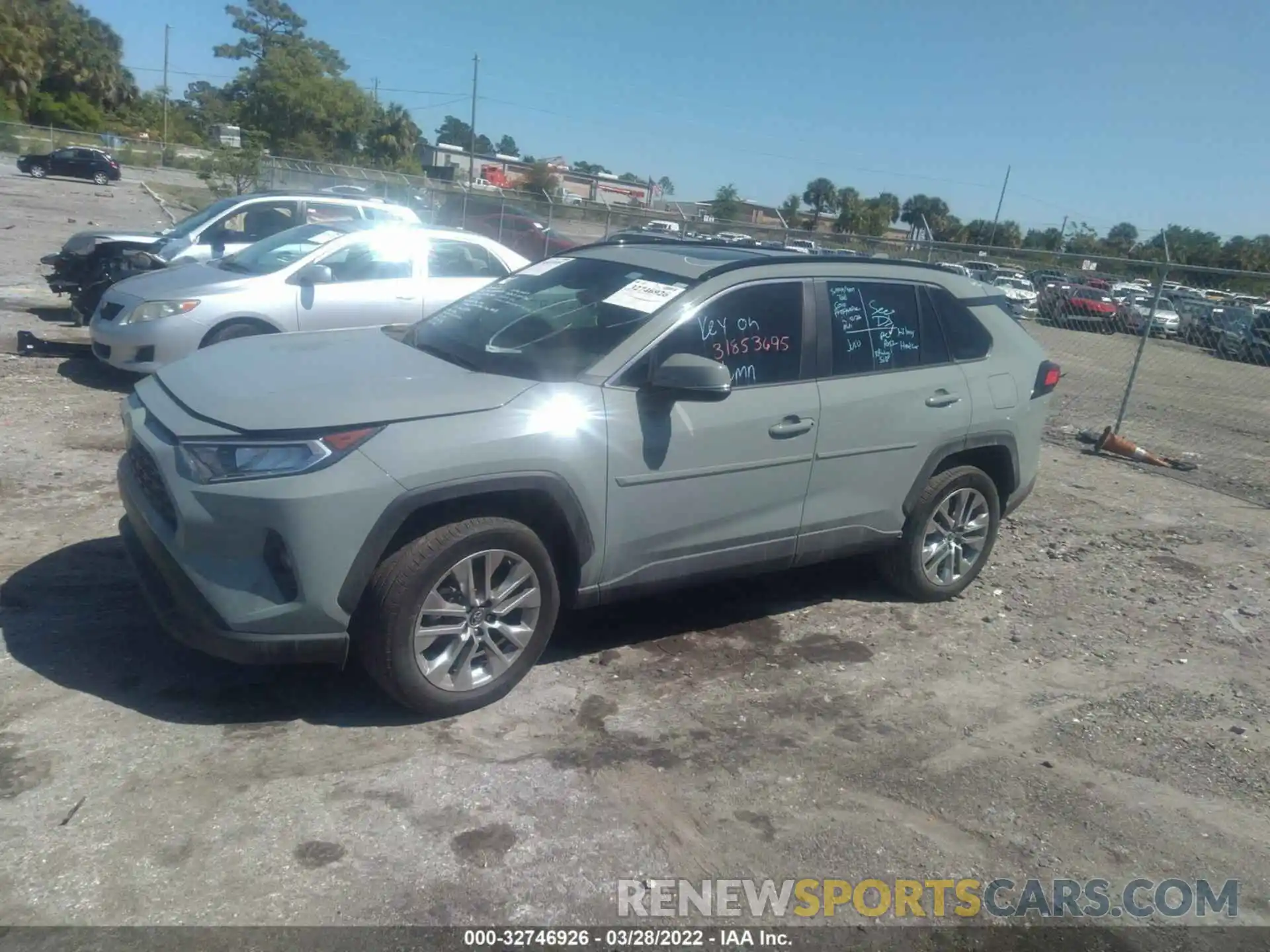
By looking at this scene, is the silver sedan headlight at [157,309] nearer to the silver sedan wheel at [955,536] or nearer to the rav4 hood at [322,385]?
the rav4 hood at [322,385]

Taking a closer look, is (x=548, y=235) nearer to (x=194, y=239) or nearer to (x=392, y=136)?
(x=194, y=239)

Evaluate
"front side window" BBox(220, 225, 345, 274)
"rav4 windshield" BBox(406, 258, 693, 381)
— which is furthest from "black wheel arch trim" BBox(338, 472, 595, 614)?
"front side window" BBox(220, 225, 345, 274)

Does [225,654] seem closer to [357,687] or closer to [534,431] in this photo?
[357,687]

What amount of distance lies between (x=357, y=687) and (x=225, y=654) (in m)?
0.74

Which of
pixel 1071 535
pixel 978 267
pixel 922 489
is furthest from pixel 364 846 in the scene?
pixel 978 267

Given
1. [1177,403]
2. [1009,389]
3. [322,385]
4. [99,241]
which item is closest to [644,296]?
[322,385]

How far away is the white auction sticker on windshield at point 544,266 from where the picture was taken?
5.33 meters

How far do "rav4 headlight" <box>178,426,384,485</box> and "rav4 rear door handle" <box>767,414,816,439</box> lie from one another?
191 cm

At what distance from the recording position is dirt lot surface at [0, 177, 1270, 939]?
314 centimetres

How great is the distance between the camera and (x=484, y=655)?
13.3 ft

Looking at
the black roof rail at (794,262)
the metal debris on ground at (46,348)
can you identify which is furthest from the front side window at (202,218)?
the black roof rail at (794,262)

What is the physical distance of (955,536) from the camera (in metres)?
5.74

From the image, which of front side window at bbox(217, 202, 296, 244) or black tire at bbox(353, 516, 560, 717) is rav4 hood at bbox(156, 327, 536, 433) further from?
front side window at bbox(217, 202, 296, 244)

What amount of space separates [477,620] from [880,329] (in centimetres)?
265
